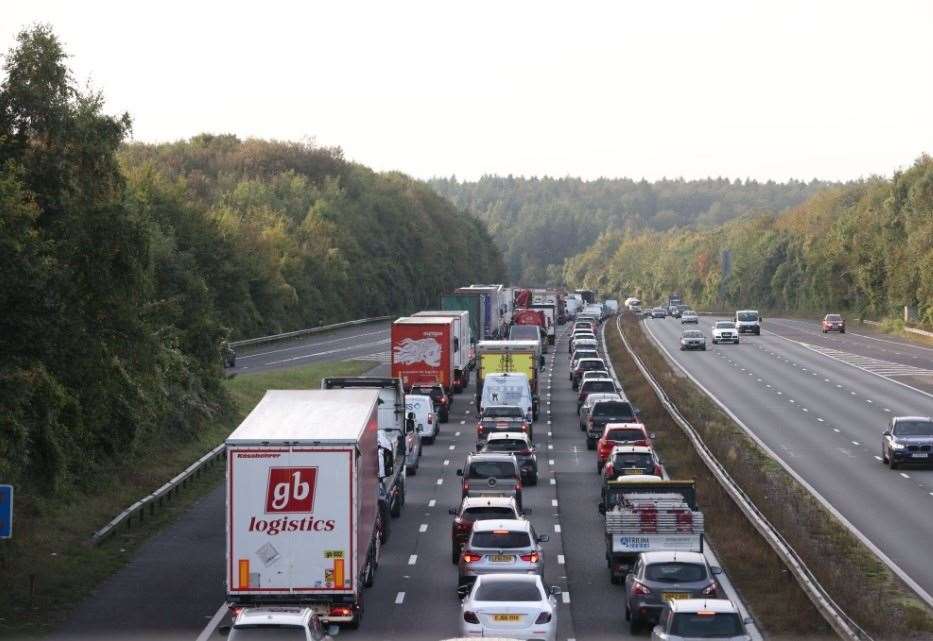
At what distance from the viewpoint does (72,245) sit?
29.5 metres

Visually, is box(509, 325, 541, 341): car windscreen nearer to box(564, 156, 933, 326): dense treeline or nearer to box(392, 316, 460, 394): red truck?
box(392, 316, 460, 394): red truck

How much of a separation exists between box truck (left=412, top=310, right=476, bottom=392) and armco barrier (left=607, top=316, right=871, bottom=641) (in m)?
16.7

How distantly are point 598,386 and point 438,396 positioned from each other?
21.3 feet

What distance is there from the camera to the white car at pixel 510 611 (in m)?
21.0

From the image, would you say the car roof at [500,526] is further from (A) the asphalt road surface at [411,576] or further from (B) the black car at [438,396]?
(B) the black car at [438,396]

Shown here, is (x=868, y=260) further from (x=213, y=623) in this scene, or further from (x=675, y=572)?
(x=213, y=623)

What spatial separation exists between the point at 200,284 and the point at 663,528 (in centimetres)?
3706

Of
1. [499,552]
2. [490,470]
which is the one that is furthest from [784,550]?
[490,470]

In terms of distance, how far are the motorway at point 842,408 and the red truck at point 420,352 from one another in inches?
431

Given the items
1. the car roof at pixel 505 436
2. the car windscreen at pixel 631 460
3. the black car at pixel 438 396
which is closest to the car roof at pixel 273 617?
the car windscreen at pixel 631 460

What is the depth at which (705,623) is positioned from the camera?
64.1ft

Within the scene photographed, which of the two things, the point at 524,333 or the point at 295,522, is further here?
the point at 524,333

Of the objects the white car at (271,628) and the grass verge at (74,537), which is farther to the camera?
the grass verge at (74,537)

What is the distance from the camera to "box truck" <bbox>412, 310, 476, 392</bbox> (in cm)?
6378
